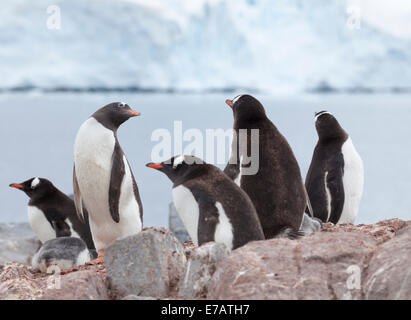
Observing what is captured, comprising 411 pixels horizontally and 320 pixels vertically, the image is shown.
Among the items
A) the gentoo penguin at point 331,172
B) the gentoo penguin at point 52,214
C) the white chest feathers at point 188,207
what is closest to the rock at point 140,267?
the white chest feathers at point 188,207

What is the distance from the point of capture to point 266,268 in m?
2.63

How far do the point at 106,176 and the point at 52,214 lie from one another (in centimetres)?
135

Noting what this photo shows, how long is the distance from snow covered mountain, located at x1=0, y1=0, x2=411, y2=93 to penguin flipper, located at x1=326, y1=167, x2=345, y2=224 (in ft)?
133

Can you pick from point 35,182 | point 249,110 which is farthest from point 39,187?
point 249,110

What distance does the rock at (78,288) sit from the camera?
8.80 ft

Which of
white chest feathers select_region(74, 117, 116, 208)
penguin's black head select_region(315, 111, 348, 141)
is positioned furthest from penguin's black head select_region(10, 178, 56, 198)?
penguin's black head select_region(315, 111, 348, 141)

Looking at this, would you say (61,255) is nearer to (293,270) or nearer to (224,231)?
(224,231)

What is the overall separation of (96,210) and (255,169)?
1.63m

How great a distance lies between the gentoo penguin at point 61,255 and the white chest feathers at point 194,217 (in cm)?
129

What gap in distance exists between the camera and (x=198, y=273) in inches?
110

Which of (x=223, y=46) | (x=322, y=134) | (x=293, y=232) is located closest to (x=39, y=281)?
(x=293, y=232)

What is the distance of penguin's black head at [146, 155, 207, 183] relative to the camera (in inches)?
159

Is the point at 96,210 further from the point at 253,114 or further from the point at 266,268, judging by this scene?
the point at 266,268
